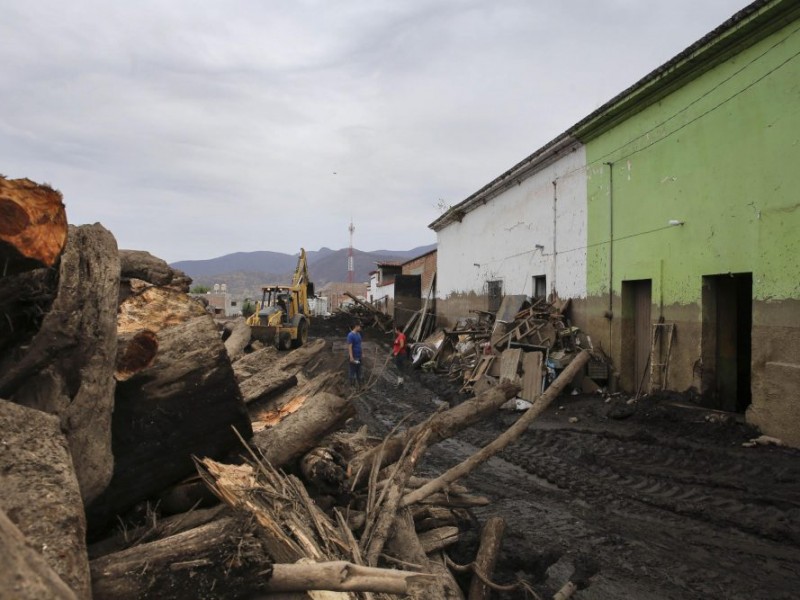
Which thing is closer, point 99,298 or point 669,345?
point 99,298

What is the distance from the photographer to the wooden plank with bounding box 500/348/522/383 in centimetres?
1220

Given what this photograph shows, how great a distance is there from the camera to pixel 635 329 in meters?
11.9

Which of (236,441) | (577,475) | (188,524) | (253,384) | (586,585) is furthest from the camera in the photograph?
(577,475)

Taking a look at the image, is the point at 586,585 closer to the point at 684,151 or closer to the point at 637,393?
the point at 637,393

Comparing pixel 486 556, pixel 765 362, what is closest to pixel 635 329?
pixel 765 362

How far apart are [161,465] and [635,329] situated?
34.4 ft

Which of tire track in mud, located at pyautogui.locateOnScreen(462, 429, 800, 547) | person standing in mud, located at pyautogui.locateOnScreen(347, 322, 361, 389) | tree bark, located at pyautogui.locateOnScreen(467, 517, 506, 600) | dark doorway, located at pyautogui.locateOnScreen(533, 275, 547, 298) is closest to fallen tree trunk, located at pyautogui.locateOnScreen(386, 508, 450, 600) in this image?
tree bark, located at pyautogui.locateOnScreen(467, 517, 506, 600)

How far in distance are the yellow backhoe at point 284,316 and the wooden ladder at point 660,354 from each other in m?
11.5

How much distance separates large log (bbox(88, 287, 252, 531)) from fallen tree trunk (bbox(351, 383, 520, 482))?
1.00 meters

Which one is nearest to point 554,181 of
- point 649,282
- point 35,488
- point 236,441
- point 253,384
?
point 649,282

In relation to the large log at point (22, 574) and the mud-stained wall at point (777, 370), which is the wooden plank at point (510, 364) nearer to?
the mud-stained wall at point (777, 370)

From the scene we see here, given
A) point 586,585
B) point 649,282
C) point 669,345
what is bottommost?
point 586,585

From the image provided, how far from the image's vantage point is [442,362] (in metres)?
17.5

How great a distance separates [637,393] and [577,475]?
15.0ft
